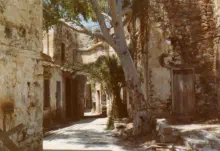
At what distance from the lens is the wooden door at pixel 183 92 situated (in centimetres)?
1209

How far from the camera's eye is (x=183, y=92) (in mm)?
12172

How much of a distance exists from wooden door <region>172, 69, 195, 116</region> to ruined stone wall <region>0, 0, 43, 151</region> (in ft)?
26.7

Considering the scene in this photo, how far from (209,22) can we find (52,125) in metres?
9.75

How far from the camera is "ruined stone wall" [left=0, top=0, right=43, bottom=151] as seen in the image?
180 inches

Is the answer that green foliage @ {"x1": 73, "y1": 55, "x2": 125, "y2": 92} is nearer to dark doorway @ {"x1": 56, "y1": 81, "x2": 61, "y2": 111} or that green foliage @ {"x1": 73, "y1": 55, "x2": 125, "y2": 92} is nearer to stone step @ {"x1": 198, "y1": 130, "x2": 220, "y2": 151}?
dark doorway @ {"x1": 56, "y1": 81, "x2": 61, "y2": 111}

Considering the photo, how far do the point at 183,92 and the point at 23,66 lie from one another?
29.0ft

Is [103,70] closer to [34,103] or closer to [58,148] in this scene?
[58,148]

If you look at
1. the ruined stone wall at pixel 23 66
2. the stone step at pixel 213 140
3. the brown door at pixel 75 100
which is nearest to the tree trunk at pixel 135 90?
the stone step at pixel 213 140

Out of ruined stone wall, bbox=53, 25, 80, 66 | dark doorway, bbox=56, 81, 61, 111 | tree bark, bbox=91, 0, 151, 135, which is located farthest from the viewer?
ruined stone wall, bbox=53, 25, 80, 66

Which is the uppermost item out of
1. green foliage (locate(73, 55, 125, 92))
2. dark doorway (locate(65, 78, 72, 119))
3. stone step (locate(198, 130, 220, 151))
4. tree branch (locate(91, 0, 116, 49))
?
tree branch (locate(91, 0, 116, 49))

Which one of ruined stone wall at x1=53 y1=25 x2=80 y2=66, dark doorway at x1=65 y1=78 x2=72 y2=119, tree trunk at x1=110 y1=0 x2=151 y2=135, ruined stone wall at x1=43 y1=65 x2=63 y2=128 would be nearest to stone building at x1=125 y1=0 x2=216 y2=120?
tree trunk at x1=110 y1=0 x2=151 y2=135

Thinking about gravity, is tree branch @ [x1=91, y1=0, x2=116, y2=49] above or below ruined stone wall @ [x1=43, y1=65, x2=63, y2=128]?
above

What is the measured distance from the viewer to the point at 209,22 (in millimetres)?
12102

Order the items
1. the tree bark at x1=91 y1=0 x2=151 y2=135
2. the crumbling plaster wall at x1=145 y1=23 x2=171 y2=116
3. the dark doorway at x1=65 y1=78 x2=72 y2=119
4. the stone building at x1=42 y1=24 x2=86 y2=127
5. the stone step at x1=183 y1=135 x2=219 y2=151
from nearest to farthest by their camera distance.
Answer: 1. the stone step at x1=183 y1=135 x2=219 y2=151
2. the tree bark at x1=91 y1=0 x2=151 y2=135
3. the crumbling plaster wall at x1=145 y1=23 x2=171 y2=116
4. the stone building at x1=42 y1=24 x2=86 y2=127
5. the dark doorway at x1=65 y1=78 x2=72 y2=119
